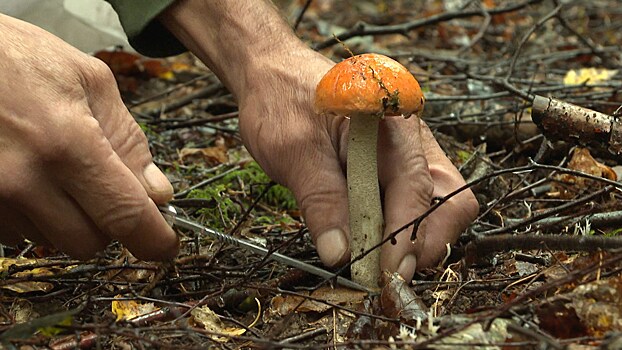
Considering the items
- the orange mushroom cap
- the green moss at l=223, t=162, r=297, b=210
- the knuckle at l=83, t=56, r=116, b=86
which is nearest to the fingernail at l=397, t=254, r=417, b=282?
the orange mushroom cap

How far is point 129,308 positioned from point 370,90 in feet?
3.94

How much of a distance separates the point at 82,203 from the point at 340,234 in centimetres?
95

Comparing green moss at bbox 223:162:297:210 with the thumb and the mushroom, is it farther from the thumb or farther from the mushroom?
the mushroom

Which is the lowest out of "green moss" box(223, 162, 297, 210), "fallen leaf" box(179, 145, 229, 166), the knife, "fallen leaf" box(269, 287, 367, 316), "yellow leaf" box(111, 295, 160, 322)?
"fallen leaf" box(179, 145, 229, 166)

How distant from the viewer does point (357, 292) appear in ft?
8.32

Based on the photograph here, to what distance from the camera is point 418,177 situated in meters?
2.54

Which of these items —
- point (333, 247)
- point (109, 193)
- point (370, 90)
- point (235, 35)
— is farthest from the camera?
point (235, 35)

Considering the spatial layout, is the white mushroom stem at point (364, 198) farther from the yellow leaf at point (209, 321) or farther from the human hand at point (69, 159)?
the human hand at point (69, 159)

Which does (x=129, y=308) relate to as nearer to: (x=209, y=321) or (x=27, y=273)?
(x=209, y=321)

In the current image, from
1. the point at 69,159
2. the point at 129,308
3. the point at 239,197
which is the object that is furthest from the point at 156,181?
the point at 239,197

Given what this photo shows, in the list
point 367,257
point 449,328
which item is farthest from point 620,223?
point 449,328

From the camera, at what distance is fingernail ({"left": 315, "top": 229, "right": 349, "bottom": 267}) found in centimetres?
258

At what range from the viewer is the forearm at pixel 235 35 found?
305 centimetres

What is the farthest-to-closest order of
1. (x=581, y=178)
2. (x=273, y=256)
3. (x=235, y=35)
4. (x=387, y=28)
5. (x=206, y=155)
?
(x=387, y=28) → (x=206, y=155) → (x=581, y=178) → (x=235, y=35) → (x=273, y=256)
